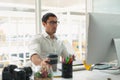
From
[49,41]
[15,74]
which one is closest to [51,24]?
[49,41]

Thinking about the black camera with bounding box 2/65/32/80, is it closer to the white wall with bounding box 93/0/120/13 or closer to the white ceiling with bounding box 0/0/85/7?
the white ceiling with bounding box 0/0/85/7

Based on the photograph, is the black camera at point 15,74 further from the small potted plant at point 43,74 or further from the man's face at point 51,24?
the man's face at point 51,24

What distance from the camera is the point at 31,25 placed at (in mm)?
2533

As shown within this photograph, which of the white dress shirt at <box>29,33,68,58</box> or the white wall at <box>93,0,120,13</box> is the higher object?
the white wall at <box>93,0,120,13</box>

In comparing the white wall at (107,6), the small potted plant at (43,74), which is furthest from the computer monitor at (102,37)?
the white wall at (107,6)

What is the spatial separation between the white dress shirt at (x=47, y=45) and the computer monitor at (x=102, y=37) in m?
0.57

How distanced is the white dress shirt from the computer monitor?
1.88ft

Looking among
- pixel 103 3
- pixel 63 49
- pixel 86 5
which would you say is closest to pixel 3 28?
pixel 63 49

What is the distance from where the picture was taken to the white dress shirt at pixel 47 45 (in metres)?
1.95

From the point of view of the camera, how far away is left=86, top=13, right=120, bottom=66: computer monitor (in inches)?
53.6

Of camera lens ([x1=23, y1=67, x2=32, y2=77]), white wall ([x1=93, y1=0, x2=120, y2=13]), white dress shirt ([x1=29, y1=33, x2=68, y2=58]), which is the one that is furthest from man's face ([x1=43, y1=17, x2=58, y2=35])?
white wall ([x1=93, y1=0, x2=120, y2=13])

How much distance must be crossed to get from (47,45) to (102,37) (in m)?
0.80

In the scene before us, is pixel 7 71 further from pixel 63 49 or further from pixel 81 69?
pixel 63 49

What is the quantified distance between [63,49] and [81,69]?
53 cm
